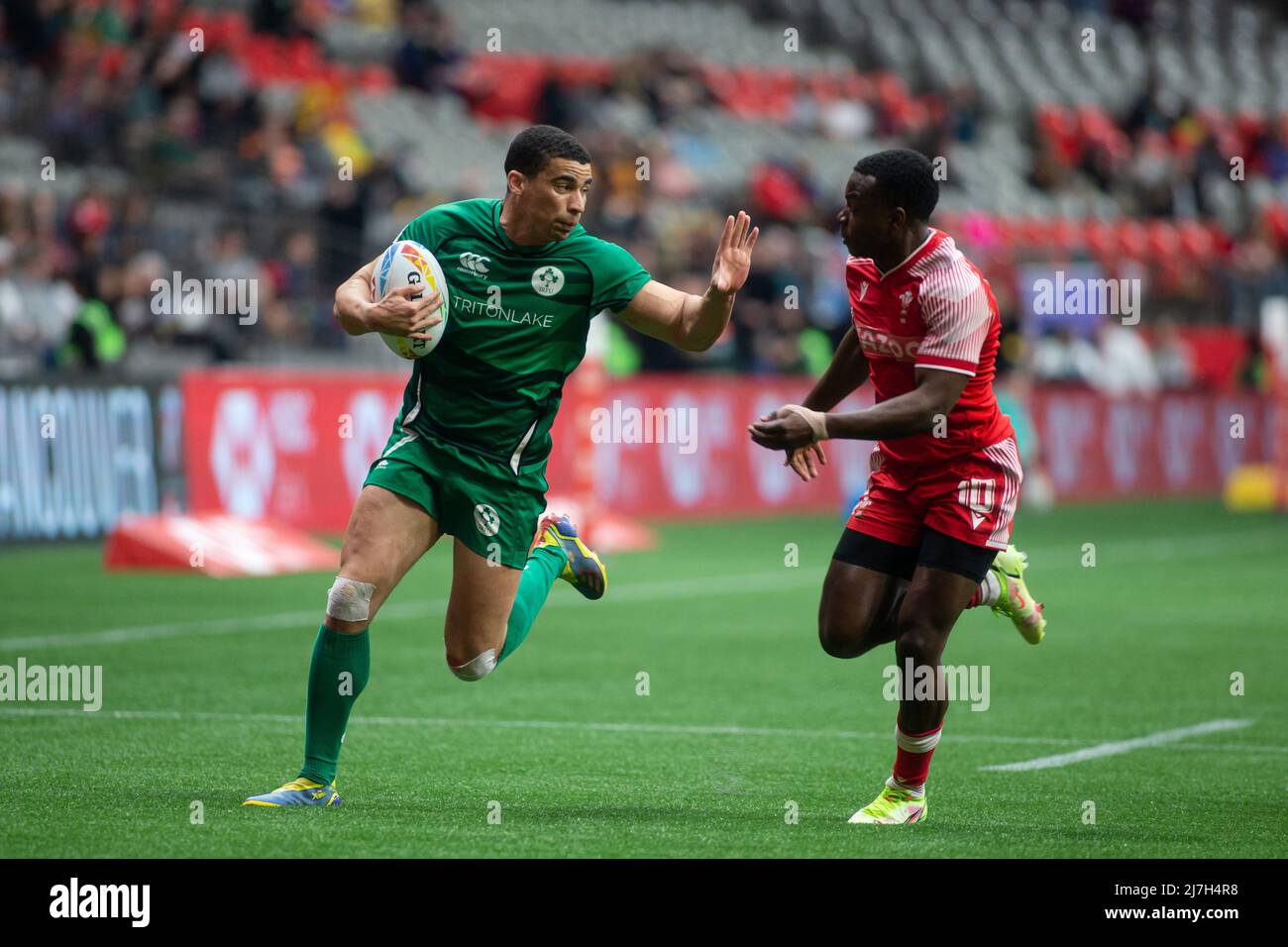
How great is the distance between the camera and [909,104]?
37219 millimetres

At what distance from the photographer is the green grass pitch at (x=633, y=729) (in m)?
6.71

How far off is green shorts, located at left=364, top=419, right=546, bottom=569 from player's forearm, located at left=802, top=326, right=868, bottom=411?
45.2 inches

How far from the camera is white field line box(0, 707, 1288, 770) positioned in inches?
368

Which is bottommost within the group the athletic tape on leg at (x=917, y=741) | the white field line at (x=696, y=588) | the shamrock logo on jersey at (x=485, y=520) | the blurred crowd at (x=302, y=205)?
the athletic tape on leg at (x=917, y=741)

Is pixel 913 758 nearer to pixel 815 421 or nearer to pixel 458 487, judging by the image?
pixel 815 421

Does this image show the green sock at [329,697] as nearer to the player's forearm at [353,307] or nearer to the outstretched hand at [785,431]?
the player's forearm at [353,307]

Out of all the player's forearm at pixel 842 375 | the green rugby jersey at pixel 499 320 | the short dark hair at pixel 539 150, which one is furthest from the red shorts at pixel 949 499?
the short dark hair at pixel 539 150

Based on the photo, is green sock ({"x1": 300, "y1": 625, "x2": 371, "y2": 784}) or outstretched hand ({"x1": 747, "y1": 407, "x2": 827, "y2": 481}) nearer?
outstretched hand ({"x1": 747, "y1": 407, "x2": 827, "y2": 481})

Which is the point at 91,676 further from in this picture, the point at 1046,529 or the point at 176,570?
the point at 1046,529

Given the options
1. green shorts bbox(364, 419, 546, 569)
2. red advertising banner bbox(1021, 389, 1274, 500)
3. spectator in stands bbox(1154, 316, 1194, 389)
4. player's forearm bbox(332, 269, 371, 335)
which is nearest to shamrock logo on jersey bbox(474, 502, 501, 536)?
green shorts bbox(364, 419, 546, 569)

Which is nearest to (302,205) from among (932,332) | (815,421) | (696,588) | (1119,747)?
(696,588)

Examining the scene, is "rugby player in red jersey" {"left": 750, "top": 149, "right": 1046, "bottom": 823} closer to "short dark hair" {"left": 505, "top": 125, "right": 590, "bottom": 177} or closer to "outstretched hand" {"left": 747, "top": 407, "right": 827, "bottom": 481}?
"outstretched hand" {"left": 747, "top": 407, "right": 827, "bottom": 481}

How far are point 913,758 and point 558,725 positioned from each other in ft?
8.59

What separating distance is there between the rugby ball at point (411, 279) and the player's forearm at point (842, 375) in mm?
1390
